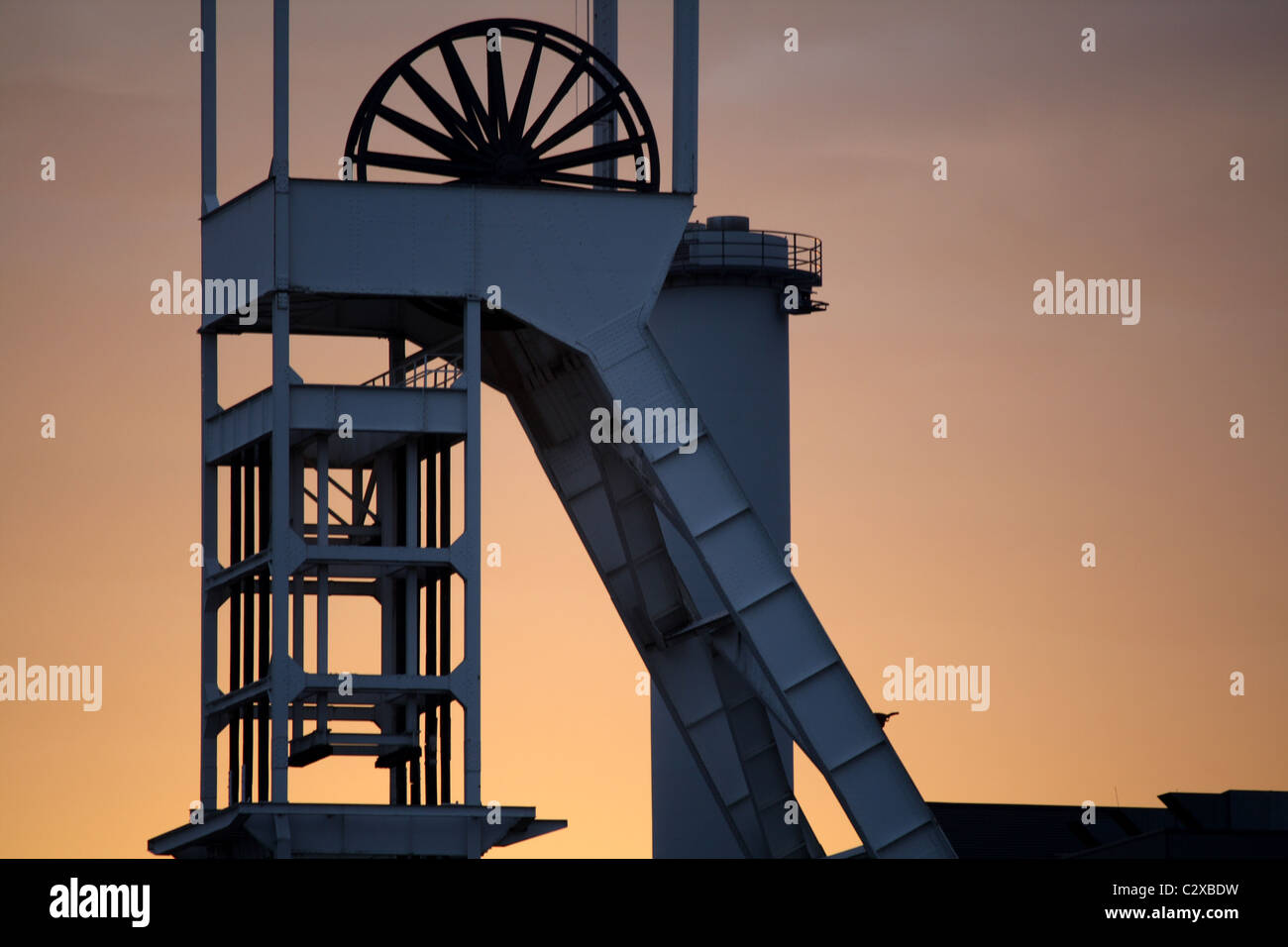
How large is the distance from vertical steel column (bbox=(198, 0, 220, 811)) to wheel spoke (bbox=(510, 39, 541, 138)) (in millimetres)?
5240

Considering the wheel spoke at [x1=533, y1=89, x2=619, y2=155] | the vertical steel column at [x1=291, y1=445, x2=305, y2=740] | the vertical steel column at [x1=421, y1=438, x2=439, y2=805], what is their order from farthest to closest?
1. the wheel spoke at [x1=533, y1=89, x2=619, y2=155]
2. the vertical steel column at [x1=421, y1=438, x2=439, y2=805]
3. the vertical steel column at [x1=291, y1=445, x2=305, y2=740]

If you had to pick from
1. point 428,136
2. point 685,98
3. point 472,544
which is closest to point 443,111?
point 428,136

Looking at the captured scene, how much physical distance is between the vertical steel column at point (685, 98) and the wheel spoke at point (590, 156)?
1.94m

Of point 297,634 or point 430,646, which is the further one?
point 430,646

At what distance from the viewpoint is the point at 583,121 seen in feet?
170

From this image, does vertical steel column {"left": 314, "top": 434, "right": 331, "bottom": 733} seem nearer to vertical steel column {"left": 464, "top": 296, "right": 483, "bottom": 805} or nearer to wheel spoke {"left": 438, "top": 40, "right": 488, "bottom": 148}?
vertical steel column {"left": 464, "top": 296, "right": 483, "bottom": 805}

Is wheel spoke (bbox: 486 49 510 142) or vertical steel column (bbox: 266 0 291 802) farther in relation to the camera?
wheel spoke (bbox: 486 49 510 142)

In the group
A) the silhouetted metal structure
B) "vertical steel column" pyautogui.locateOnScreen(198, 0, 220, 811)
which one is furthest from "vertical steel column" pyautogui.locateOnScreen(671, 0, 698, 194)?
"vertical steel column" pyautogui.locateOnScreen(198, 0, 220, 811)

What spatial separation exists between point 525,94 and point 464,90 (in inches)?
42.5

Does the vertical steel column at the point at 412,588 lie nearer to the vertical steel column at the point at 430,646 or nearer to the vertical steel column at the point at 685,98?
the vertical steel column at the point at 430,646

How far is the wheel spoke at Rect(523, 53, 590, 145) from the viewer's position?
5122 cm

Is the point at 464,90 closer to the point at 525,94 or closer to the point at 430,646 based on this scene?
the point at 525,94
